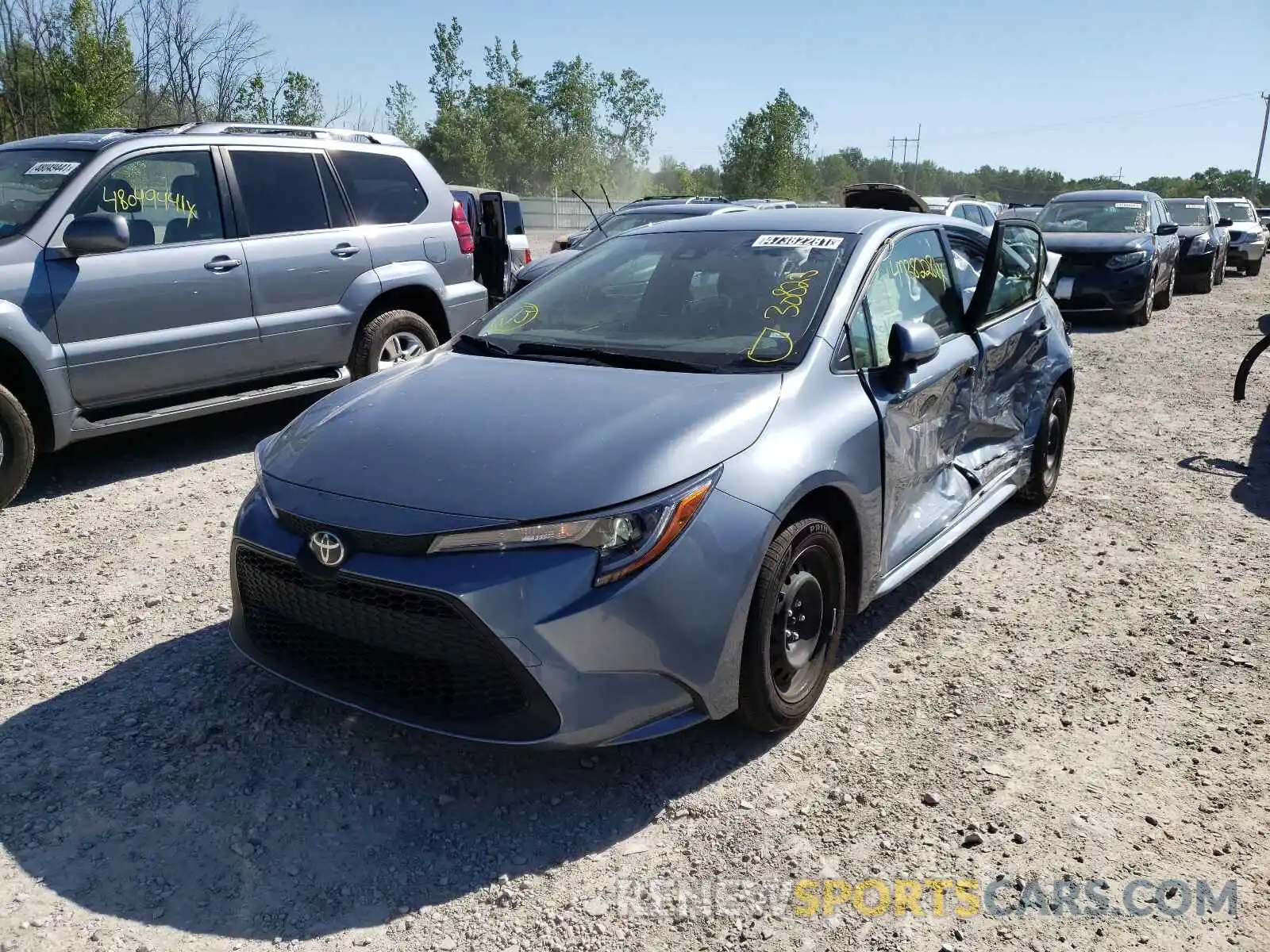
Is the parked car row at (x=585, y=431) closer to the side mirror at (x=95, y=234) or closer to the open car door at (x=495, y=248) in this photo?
the side mirror at (x=95, y=234)

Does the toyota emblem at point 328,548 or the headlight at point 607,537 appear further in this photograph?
the toyota emblem at point 328,548

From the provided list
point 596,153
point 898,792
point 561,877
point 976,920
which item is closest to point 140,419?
point 561,877

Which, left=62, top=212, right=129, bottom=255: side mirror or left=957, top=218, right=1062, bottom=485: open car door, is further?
left=62, top=212, right=129, bottom=255: side mirror

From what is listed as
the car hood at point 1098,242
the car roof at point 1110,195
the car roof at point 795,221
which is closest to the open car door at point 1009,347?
the car roof at point 795,221

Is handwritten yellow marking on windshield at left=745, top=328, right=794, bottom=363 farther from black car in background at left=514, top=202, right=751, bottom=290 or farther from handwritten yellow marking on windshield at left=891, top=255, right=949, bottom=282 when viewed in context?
black car in background at left=514, top=202, right=751, bottom=290

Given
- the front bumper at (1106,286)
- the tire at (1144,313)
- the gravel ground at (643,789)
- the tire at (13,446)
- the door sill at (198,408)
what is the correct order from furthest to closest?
the tire at (1144,313), the front bumper at (1106,286), the door sill at (198,408), the tire at (13,446), the gravel ground at (643,789)

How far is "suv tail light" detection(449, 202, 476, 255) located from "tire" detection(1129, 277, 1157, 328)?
31.8 ft

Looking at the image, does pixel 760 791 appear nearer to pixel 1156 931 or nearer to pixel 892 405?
pixel 1156 931

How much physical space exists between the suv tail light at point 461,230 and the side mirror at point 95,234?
2636 mm

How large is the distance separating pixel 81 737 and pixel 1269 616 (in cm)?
461

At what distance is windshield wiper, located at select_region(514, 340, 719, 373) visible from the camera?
11.5 feet

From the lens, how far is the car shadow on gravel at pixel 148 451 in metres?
5.91

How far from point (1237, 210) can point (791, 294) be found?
86.0 ft

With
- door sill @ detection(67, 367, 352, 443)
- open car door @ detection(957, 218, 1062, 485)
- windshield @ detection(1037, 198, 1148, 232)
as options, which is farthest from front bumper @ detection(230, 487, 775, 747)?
windshield @ detection(1037, 198, 1148, 232)
